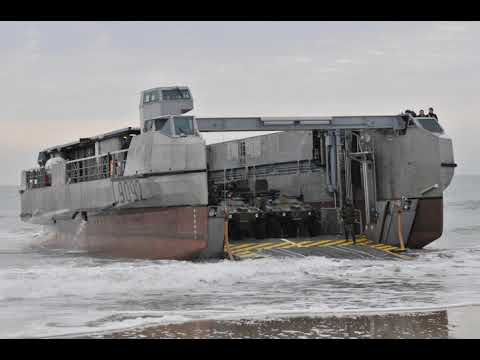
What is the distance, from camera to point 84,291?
45.5 feet

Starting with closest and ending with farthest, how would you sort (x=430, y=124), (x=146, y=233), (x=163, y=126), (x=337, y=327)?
(x=337, y=327) < (x=163, y=126) < (x=430, y=124) < (x=146, y=233)

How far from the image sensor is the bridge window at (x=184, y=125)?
61.3 feet

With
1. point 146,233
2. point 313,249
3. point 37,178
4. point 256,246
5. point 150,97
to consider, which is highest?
point 150,97

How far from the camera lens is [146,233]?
67.9ft

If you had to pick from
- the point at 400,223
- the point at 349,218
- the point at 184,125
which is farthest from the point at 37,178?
the point at 400,223

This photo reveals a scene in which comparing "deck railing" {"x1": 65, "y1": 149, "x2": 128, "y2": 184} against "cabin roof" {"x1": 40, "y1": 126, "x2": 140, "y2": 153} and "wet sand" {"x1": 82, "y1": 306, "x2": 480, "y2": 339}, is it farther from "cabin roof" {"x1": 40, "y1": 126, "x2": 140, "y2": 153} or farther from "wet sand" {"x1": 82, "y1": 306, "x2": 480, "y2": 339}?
"wet sand" {"x1": 82, "y1": 306, "x2": 480, "y2": 339}

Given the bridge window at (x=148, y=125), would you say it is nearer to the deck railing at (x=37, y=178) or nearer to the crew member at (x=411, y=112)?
the crew member at (x=411, y=112)

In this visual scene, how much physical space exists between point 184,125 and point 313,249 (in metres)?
4.68

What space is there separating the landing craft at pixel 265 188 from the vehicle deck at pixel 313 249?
0.18ft

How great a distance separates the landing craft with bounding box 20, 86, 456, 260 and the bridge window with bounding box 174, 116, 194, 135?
3 centimetres

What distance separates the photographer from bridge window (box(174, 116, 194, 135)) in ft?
61.3

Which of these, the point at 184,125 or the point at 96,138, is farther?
the point at 96,138

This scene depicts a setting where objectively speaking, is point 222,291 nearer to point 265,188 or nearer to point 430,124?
point 430,124

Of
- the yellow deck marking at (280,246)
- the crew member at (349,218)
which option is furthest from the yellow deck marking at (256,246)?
the crew member at (349,218)
